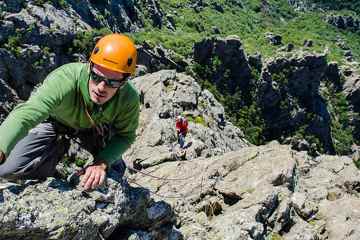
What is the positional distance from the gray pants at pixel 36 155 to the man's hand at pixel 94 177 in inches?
35.7

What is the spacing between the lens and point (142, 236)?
1032cm

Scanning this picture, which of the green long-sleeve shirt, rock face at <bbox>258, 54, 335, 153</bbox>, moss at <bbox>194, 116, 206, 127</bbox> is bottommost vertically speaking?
rock face at <bbox>258, 54, 335, 153</bbox>

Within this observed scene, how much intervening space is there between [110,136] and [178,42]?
124069 millimetres

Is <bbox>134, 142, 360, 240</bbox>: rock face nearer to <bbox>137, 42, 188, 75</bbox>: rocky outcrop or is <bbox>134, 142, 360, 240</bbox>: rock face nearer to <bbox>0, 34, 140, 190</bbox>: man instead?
<bbox>0, 34, 140, 190</bbox>: man

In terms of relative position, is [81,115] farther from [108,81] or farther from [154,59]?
[154,59]

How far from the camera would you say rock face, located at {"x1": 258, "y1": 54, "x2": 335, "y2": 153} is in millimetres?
126500

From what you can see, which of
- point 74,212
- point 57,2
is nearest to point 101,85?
point 74,212

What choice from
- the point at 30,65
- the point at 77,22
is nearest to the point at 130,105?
the point at 30,65

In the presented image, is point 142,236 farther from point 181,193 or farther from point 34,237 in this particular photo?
point 181,193

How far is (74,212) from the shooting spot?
8.73 m

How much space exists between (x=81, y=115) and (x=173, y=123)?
22.4 metres

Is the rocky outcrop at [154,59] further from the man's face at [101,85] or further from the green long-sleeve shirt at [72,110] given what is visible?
the man's face at [101,85]

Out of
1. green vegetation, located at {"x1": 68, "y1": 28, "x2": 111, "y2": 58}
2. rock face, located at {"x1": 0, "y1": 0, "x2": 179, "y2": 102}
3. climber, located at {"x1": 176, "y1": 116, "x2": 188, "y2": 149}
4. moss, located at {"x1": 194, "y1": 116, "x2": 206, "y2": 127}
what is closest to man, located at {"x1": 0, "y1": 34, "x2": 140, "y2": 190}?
climber, located at {"x1": 176, "y1": 116, "x2": 188, "y2": 149}

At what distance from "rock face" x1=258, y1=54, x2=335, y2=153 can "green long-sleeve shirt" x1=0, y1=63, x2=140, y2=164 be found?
118 meters
